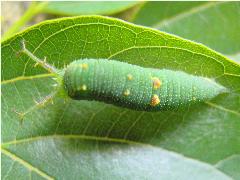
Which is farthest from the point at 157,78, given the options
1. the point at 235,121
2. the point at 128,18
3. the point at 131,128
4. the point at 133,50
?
the point at 128,18

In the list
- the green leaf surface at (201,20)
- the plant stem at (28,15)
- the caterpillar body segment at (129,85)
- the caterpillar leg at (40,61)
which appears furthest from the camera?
the green leaf surface at (201,20)

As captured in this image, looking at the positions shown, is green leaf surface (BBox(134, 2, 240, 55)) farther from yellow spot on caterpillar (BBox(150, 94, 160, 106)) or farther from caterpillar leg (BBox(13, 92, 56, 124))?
caterpillar leg (BBox(13, 92, 56, 124))

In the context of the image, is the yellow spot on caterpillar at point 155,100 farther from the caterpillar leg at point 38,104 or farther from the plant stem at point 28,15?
the plant stem at point 28,15

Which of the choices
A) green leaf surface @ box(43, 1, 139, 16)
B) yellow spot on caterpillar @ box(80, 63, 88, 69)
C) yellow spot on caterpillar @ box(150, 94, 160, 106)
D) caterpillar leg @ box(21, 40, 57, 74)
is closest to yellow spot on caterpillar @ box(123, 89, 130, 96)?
yellow spot on caterpillar @ box(150, 94, 160, 106)

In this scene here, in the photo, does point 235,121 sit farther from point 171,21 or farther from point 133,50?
point 171,21

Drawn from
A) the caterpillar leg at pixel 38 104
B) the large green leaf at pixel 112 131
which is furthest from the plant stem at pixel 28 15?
the caterpillar leg at pixel 38 104

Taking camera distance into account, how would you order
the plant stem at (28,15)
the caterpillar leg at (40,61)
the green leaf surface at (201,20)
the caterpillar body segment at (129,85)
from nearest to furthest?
the caterpillar body segment at (129,85) < the caterpillar leg at (40,61) < the plant stem at (28,15) < the green leaf surface at (201,20)
